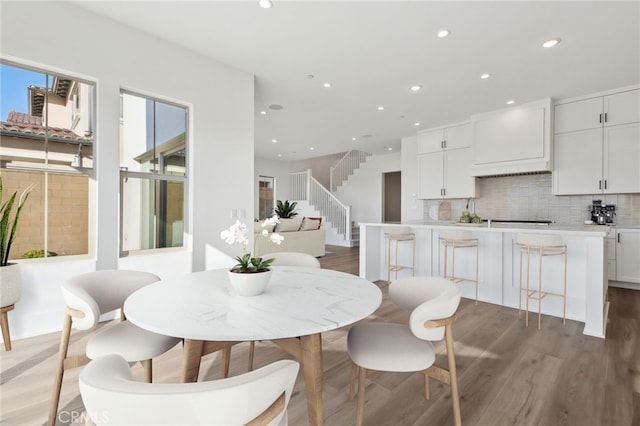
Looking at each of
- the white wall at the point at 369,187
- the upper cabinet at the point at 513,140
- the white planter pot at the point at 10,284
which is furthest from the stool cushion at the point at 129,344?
the white wall at the point at 369,187

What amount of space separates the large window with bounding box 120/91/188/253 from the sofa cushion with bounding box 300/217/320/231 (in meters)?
3.54

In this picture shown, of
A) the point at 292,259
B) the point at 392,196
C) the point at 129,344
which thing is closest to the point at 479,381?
the point at 292,259

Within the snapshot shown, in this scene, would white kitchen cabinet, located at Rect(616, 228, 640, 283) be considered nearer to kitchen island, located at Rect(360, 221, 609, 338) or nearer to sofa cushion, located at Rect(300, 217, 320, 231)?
kitchen island, located at Rect(360, 221, 609, 338)

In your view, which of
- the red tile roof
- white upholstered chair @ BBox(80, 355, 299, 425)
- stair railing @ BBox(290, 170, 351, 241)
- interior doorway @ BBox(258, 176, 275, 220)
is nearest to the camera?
white upholstered chair @ BBox(80, 355, 299, 425)

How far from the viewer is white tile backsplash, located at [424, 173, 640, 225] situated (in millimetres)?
4412

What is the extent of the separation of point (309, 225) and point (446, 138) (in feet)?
11.3

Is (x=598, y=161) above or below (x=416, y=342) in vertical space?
above

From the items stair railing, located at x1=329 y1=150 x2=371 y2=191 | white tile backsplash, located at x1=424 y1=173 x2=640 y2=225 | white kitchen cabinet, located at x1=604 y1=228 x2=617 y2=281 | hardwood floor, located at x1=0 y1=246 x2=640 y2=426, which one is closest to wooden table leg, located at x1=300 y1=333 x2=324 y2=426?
hardwood floor, located at x1=0 y1=246 x2=640 y2=426

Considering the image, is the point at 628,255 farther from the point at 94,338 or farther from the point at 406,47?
the point at 94,338

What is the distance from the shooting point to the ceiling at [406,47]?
2553 millimetres

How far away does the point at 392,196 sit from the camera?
9.79 m

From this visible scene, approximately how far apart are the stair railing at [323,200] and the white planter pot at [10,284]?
6.73 m

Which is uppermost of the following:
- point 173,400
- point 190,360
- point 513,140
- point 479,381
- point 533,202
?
point 513,140

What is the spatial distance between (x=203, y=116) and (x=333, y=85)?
1839 mm
